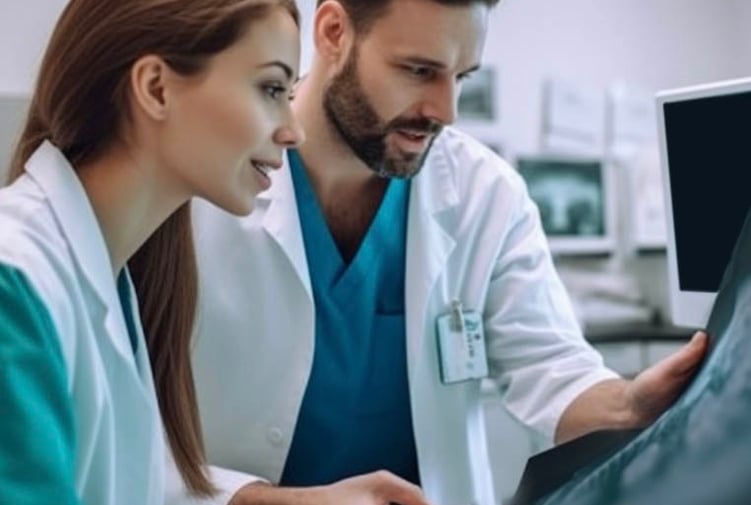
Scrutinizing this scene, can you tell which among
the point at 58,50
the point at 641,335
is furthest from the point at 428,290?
the point at 641,335

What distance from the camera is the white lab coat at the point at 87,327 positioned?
0.65m

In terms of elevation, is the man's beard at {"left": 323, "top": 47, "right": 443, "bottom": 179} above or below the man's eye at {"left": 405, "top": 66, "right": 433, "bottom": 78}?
below

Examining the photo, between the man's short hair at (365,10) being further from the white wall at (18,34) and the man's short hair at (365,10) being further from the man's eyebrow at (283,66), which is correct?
the white wall at (18,34)

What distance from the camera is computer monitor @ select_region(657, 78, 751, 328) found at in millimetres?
783

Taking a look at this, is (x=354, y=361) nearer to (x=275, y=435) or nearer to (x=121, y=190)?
(x=275, y=435)

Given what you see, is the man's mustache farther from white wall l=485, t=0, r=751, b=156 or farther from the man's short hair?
white wall l=485, t=0, r=751, b=156

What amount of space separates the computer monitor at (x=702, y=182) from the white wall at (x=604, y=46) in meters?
2.04

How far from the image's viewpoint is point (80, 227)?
2.32 ft

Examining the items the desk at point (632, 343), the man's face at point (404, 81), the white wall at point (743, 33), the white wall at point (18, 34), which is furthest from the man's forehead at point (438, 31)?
the white wall at point (743, 33)

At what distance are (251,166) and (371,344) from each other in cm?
40

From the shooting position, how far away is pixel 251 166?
79cm

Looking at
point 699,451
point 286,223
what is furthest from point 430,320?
point 699,451

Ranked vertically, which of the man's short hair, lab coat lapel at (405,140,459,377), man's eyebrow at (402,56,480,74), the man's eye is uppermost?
the man's short hair

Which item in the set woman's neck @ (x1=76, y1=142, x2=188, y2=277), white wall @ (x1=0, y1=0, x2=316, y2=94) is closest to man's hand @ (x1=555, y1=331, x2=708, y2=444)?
woman's neck @ (x1=76, y1=142, x2=188, y2=277)
